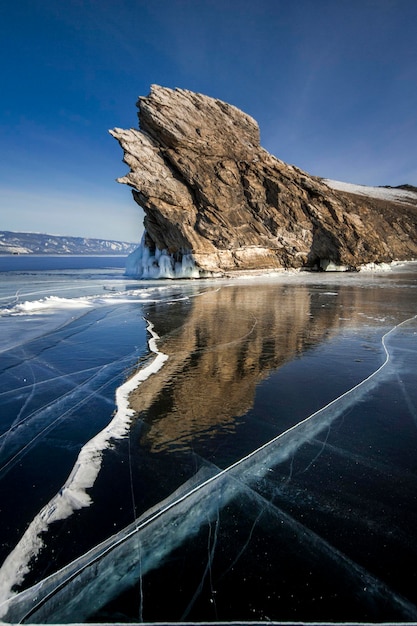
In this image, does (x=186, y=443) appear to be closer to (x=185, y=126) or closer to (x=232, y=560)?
(x=232, y=560)

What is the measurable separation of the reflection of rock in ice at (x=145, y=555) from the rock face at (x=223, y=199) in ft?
81.6

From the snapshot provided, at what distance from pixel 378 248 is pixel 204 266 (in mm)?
21874

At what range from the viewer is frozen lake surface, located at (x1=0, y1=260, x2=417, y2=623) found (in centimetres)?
148

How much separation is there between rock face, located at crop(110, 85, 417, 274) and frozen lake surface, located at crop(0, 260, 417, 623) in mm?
23145

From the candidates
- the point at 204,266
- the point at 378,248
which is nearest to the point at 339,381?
the point at 204,266

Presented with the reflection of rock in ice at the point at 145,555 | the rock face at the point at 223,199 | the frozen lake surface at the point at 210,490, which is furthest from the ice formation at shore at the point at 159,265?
the reflection of rock in ice at the point at 145,555

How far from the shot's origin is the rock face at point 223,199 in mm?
26375

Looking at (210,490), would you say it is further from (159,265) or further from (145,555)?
(159,265)

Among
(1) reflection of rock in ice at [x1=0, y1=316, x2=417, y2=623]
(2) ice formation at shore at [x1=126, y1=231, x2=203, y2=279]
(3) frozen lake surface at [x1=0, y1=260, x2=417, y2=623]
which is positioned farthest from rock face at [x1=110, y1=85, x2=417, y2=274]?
(1) reflection of rock in ice at [x1=0, y1=316, x2=417, y2=623]

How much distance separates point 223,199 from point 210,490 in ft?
94.8

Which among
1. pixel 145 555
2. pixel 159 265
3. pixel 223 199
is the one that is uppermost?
pixel 223 199

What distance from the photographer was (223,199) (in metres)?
28.7

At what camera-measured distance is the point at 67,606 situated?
1466mm

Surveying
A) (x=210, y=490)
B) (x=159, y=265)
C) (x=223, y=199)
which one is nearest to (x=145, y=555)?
(x=210, y=490)
